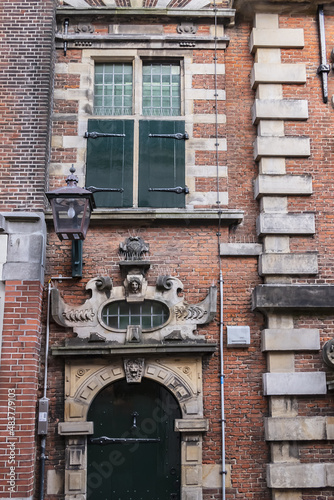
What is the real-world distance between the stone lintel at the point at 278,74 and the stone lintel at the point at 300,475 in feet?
18.4

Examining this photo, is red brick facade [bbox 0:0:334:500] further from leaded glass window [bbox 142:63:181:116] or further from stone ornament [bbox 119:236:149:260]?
leaded glass window [bbox 142:63:181:116]

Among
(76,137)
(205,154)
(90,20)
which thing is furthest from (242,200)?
(90,20)

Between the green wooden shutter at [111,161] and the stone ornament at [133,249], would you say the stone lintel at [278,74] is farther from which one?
the stone ornament at [133,249]

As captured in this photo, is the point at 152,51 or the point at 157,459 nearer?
the point at 157,459

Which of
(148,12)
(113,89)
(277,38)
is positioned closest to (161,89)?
(113,89)

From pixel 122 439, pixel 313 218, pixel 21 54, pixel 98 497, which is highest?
pixel 21 54

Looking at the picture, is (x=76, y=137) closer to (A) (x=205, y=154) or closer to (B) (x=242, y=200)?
(A) (x=205, y=154)

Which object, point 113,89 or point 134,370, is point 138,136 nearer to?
point 113,89

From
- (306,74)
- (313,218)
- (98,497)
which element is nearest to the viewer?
(98,497)

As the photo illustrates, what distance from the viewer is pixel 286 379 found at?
8.00 meters

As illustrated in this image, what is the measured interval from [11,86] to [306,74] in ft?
15.0

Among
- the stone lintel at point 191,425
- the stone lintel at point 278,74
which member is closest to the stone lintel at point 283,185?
the stone lintel at point 278,74

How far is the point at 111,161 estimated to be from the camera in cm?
895

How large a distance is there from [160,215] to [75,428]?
3.18 m
